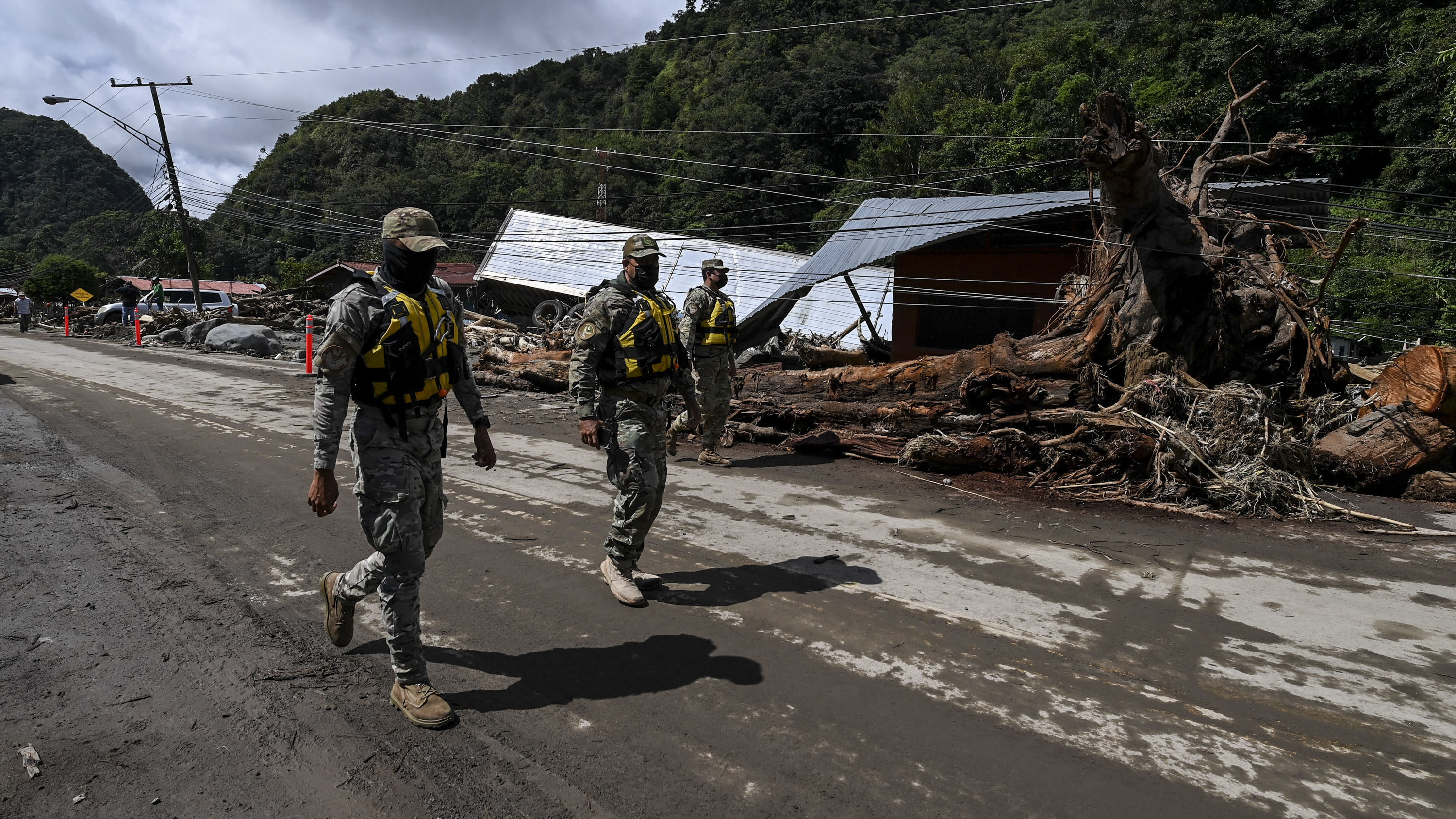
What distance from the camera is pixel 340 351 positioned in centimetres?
321

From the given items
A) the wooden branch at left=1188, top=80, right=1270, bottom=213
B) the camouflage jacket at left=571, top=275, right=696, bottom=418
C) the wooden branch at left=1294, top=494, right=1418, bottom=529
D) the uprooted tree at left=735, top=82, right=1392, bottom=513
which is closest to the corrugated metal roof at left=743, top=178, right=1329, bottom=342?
the wooden branch at left=1188, top=80, right=1270, bottom=213

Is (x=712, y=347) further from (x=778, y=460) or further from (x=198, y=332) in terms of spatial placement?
(x=198, y=332)

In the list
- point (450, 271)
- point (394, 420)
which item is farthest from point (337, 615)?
point (450, 271)

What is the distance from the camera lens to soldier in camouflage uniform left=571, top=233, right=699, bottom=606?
4523 millimetres

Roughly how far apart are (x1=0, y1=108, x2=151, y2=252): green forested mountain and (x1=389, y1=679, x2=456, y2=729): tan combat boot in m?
93.5

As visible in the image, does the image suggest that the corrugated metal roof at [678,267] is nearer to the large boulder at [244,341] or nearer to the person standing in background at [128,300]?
the large boulder at [244,341]

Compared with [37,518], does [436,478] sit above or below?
above

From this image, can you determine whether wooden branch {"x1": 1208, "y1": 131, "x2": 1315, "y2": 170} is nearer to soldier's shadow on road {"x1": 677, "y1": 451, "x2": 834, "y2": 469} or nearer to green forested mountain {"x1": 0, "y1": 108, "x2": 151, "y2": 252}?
soldier's shadow on road {"x1": 677, "y1": 451, "x2": 834, "y2": 469}

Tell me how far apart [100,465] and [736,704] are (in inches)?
296

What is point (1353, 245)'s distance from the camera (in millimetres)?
22094

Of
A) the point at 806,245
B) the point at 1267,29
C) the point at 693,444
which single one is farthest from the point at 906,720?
the point at 806,245

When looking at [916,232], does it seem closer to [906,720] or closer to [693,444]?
[693,444]

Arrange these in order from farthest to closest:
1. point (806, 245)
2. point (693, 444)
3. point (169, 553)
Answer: point (806, 245), point (693, 444), point (169, 553)

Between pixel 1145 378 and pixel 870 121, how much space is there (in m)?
50.2
